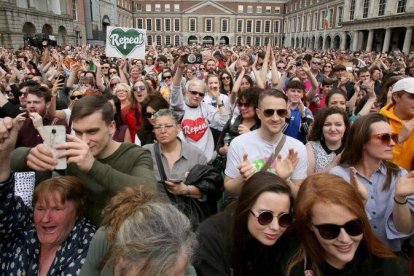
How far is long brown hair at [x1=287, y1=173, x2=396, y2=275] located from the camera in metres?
1.75

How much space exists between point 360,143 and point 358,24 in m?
45.9

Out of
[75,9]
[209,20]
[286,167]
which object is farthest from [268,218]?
[209,20]

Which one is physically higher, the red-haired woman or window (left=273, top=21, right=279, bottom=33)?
window (left=273, top=21, right=279, bottom=33)

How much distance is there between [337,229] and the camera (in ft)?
5.64

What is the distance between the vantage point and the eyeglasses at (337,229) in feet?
5.64

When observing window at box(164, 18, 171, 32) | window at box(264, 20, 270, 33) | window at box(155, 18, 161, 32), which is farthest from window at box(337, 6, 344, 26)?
window at box(155, 18, 161, 32)

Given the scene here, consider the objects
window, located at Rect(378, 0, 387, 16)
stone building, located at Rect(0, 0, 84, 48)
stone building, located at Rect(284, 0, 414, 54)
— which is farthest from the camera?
window, located at Rect(378, 0, 387, 16)

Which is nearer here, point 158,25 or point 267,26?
point 158,25

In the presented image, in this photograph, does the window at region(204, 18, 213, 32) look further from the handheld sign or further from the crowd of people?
the crowd of people

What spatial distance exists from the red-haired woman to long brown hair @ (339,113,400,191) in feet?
2.74

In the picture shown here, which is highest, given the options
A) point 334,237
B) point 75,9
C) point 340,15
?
point 340,15

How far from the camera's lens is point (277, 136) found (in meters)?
2.99

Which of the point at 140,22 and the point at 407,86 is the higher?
the point at 140,22

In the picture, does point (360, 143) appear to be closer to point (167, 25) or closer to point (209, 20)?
point (209, 20)
